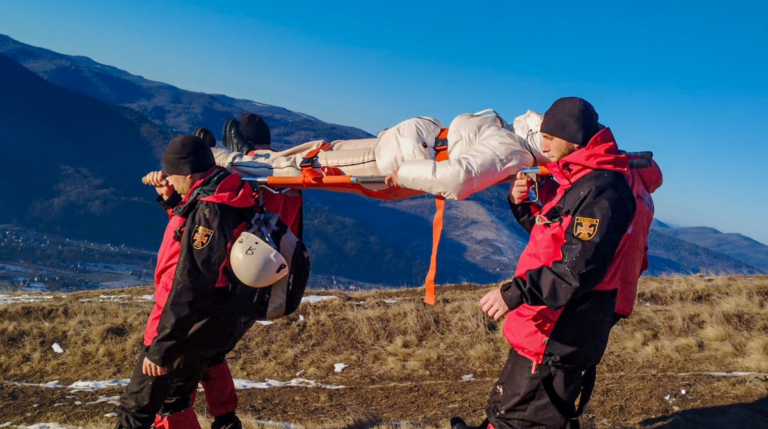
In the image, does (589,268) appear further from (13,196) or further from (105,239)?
(13,196)

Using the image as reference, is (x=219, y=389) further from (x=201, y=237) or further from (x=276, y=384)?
(x=276, y=384)

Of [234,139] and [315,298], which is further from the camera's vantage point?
[315,298]

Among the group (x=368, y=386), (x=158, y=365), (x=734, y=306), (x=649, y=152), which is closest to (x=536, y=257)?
(x=649, y=152)

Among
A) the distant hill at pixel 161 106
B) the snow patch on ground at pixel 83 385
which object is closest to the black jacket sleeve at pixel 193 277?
the snow patch on ground at pixel 83 385

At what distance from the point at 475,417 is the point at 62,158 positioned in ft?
516

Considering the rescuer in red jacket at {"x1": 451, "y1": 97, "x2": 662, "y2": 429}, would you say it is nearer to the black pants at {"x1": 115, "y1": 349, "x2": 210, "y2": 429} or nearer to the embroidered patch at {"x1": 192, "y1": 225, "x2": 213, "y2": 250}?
the embroidered patch at {"x1": 192, "y1": 225, "x2": 213, "y2": 250}

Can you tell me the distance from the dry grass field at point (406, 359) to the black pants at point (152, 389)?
1336 mm

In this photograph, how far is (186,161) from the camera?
3.96m

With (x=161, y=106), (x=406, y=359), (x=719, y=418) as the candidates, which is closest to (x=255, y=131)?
(x=406, y=359)

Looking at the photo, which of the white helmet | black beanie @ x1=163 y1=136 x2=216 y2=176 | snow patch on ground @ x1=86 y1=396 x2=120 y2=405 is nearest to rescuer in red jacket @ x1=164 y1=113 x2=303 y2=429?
the white helmet

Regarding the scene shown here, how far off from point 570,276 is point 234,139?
10.9ft

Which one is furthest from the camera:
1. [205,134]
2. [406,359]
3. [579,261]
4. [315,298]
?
[315,298]

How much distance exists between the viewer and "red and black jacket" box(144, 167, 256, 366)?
367 cm

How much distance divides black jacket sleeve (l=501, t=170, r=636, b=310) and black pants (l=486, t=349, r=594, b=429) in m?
0.48
